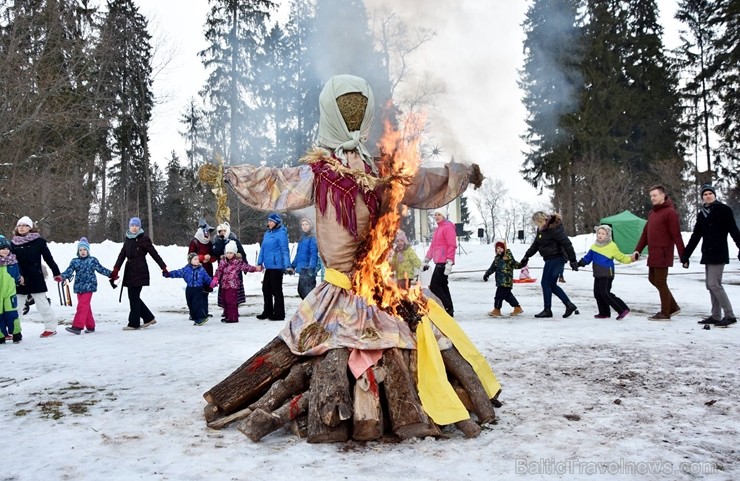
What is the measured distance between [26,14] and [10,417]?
16.4 meters

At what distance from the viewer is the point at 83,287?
902 centimetres

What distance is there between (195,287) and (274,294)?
1494 mm

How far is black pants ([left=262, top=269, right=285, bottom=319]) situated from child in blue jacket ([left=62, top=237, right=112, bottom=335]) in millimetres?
2981

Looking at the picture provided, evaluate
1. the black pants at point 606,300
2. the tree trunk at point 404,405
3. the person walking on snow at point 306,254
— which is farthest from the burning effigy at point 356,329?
the person walking on snow at point 306,254

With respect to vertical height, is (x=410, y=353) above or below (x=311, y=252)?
below

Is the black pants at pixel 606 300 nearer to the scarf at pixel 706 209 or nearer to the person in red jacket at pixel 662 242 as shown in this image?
the person in red jacket at pixel 662 242

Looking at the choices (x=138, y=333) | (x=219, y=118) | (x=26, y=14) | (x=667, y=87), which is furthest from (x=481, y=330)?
(x=667, y=87)

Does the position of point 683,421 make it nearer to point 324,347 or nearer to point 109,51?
point 324,347

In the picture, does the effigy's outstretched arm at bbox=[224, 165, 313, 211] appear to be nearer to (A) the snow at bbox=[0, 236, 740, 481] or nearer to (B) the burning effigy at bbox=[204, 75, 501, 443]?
(B) the burning effigy at bbox=[204, 75, 501, 443]

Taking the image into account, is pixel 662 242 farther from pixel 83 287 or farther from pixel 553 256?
pixel 83 287

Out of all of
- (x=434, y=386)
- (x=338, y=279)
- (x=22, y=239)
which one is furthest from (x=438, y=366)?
(x=22, y=239)

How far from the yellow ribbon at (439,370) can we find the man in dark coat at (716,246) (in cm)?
571

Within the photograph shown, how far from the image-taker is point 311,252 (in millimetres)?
11062

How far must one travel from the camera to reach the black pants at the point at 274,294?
10.1m
